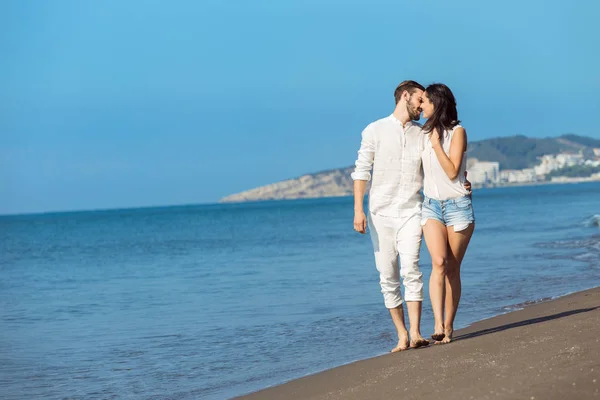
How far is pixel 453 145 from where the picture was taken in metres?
6.86

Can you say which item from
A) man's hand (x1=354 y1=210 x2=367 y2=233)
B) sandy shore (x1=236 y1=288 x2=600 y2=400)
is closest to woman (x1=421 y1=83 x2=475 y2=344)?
man's hand (x1=354 y1=210 x2=367 y2=233)

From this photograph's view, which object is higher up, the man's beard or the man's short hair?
the man's short hair

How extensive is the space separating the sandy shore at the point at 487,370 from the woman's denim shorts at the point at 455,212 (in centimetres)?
91

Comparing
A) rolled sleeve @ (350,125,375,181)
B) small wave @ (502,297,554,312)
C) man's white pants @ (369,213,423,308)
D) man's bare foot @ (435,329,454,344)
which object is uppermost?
rolled sleeve @ (350,125,375,181)

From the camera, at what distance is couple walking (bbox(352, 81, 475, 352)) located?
22.6ft

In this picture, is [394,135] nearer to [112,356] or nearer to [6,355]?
[112,356]

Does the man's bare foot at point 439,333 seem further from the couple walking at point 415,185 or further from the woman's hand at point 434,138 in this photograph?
the woman's hand at point 434,138

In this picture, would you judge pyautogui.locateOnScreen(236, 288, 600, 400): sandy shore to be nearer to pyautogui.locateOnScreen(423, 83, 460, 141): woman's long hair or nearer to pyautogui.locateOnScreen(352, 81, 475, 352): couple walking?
pyautogui.locateOnScreen(352, 81, 475, 352): couple walking

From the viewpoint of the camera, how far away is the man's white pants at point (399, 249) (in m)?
6.94

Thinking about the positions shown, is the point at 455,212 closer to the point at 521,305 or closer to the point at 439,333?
the point at 439,333

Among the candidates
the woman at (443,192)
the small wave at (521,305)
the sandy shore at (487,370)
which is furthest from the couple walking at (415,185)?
the small wave at (521,305)

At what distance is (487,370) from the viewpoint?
5.17m

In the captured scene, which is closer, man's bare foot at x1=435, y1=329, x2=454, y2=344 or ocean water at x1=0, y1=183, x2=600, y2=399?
man's bare foot at x1=435, y1=329, x2=454, y2=344

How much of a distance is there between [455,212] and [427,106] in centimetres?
85
